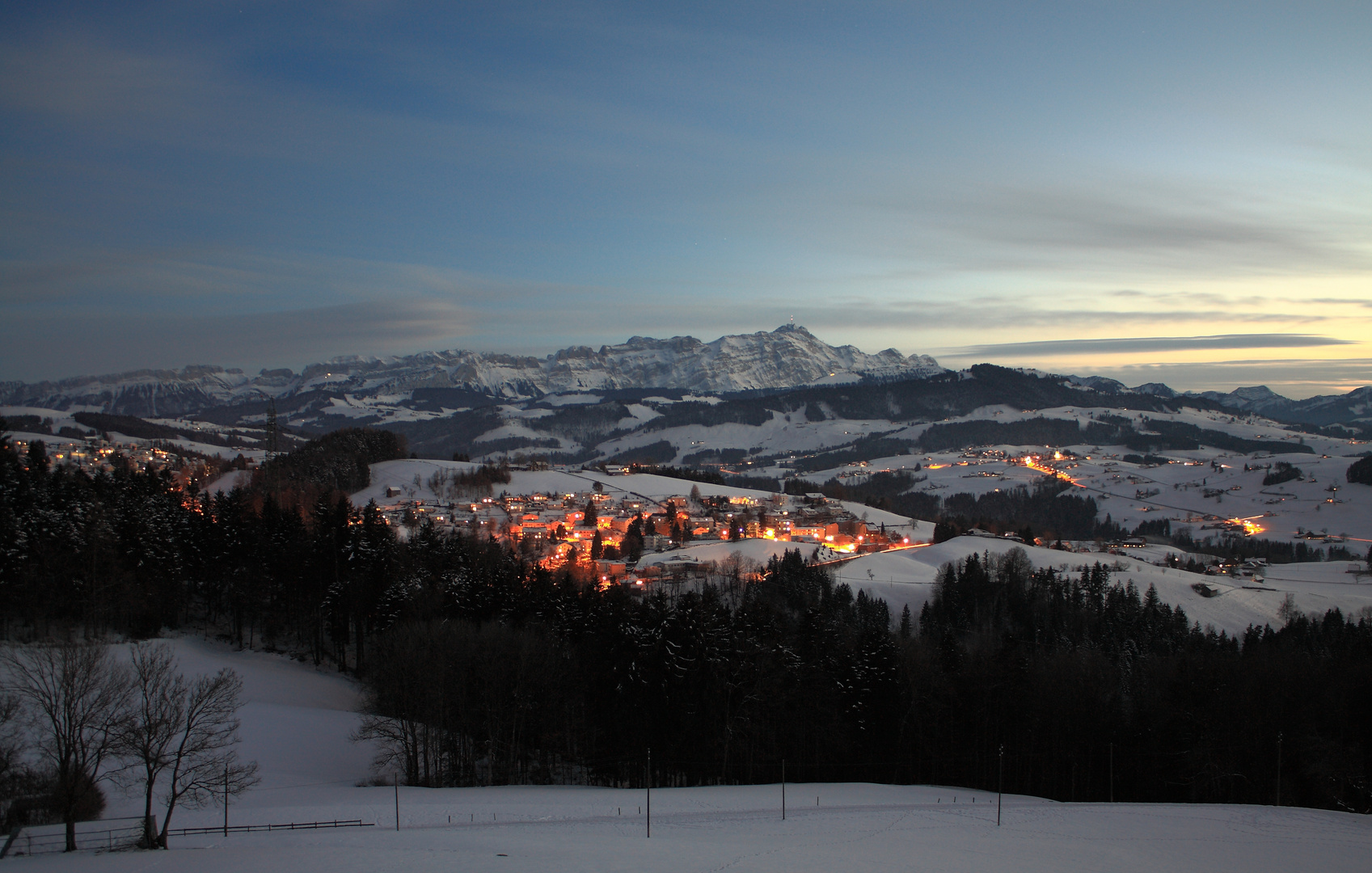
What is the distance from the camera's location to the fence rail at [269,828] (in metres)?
21.9

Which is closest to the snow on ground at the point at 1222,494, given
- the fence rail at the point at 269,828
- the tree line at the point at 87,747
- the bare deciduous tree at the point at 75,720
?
the fence rail at the point at 269,828

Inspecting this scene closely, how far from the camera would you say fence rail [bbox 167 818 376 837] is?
71.9ft

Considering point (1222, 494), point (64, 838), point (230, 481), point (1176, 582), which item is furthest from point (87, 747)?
point (1222, 494)

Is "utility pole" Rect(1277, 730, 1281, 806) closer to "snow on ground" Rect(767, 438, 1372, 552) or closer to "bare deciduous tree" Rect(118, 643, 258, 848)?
"bare deciduous tree" Rect(118, 643, 258, 848)

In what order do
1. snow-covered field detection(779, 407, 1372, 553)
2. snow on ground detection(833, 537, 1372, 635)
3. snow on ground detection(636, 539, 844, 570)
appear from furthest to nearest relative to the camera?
snow-covered field detection(779, 407, 1372, 553), snow on ground detection(636, 539, 844, 570), snow on ground detection(833, 537, 1372, 635)

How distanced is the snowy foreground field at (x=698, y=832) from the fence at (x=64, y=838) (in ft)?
4.04

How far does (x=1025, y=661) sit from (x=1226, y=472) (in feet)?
623

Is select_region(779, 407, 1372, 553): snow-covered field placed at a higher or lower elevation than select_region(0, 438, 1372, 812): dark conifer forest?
lower

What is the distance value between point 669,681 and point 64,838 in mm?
19794

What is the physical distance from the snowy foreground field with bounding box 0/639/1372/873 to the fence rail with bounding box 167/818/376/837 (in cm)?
41

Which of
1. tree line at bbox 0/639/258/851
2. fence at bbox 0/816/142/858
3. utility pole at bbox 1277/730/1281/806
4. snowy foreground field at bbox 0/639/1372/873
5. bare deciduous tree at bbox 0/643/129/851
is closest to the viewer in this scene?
snowy foreground field at bbox 0/639/1372/873

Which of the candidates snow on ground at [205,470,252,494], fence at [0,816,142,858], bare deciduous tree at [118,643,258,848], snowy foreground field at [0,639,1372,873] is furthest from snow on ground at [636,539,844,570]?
snow on ground at [205,470,252,494]

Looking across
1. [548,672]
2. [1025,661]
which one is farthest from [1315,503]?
[548,672]

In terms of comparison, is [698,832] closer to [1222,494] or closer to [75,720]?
[75,720]
